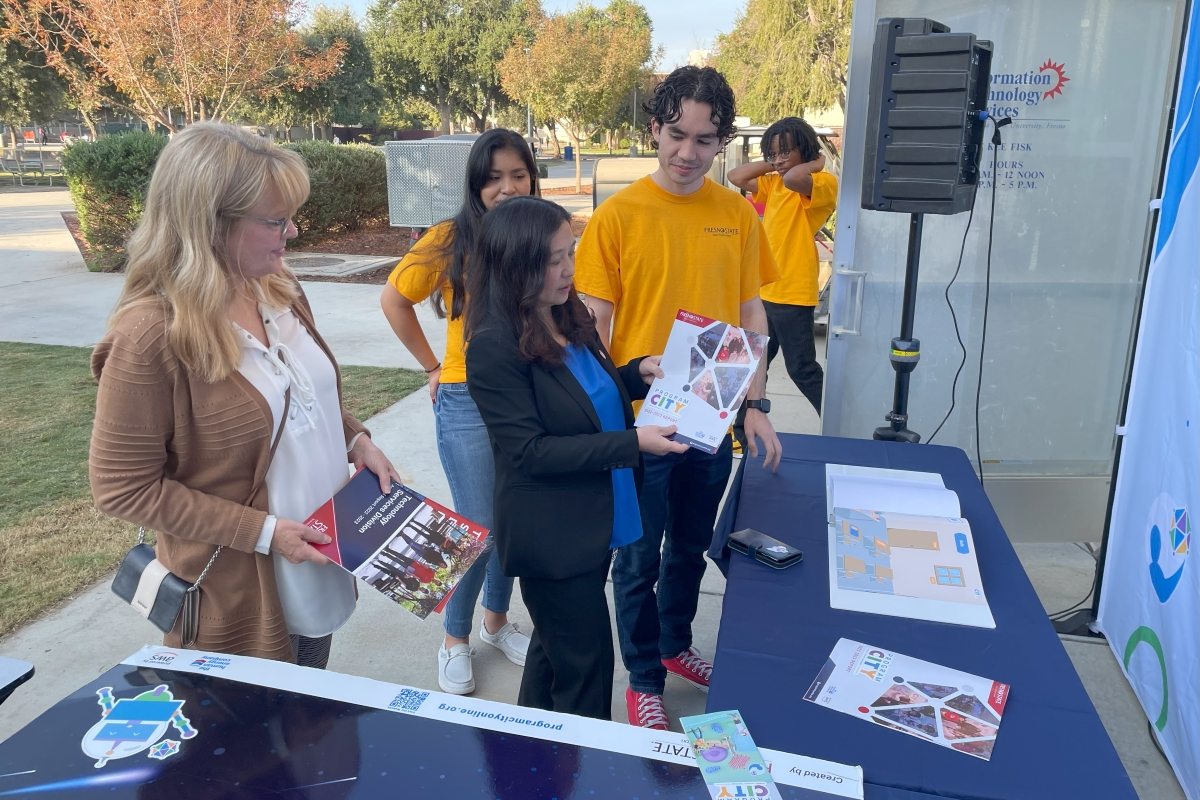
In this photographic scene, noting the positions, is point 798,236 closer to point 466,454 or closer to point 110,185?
point 466,454

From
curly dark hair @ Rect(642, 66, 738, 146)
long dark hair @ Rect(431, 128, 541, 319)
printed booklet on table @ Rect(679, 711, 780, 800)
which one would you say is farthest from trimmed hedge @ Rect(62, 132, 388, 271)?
printed booklet on table @ Rect(679, 711, 780, 800)

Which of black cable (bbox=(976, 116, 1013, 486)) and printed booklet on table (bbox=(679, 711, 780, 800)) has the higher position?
black cable (bbox=(976, 116, 1013, 486))

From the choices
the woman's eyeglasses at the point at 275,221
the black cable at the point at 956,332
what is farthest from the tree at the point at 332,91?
the woman's eyeglasses at the point at 275,221

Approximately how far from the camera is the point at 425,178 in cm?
932

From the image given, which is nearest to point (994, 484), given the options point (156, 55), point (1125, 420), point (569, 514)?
point (1125, 420)

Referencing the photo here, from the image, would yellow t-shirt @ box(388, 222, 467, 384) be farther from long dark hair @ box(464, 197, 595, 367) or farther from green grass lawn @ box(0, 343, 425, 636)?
green grass lawn @ box(0, 343, 425, 636)

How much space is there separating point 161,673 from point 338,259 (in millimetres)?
11179

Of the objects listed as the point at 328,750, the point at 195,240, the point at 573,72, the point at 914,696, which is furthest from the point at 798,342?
the point at 573,72

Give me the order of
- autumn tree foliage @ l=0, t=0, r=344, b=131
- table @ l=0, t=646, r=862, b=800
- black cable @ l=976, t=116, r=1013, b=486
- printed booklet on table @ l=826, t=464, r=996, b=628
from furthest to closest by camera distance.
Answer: autumn tree foliage @ l=0, t=0, r=344, b=131, black cable @ l=976, t=116, r=1013, b=486, printed booklet on table @ l=826, t=464, r=996, b=628, table @ l=0, t=646, r=862, b=800

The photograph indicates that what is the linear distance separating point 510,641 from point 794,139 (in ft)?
11.0

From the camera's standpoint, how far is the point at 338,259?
38.8 feet

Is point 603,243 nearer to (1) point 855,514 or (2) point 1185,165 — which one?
(1) point 855,514

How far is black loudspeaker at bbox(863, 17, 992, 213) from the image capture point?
9.21ft

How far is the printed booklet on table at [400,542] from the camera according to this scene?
1.64m
